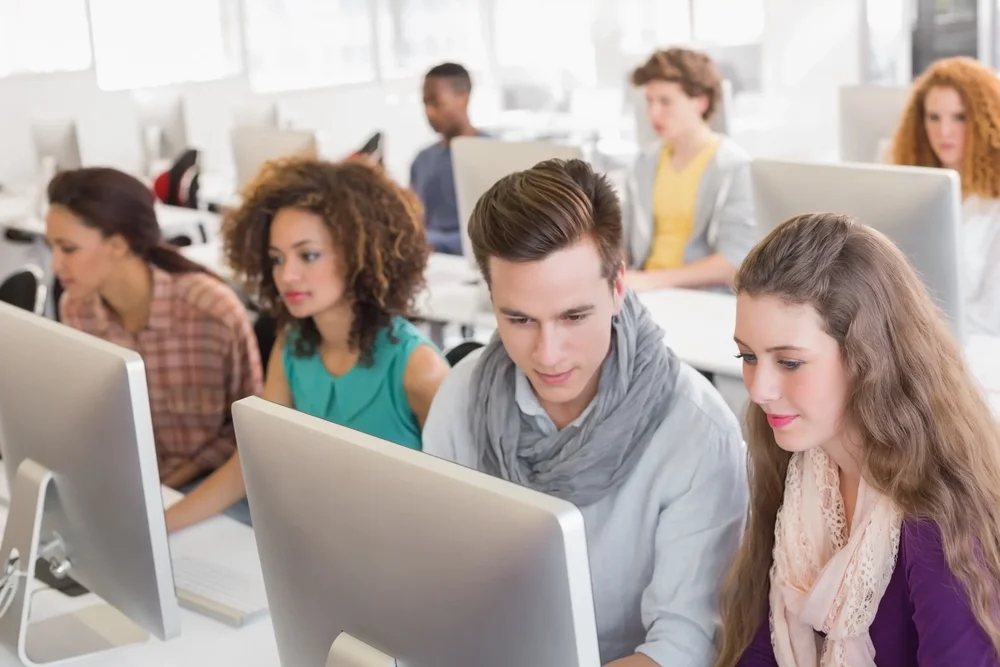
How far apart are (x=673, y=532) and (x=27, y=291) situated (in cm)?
188

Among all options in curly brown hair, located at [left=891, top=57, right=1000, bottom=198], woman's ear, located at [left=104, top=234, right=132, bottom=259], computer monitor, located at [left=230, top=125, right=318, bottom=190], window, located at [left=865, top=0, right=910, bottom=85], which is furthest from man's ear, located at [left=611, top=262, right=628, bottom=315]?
window, located at [left=865, top=0, right=910, bottom=85]

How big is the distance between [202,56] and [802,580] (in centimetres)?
637

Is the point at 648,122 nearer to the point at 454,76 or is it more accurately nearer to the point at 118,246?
the point at 454,76

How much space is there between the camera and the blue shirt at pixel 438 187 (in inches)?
168

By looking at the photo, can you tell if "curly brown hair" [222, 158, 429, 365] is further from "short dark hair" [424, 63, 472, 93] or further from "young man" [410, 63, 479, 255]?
"short dark hair" [424, 63, 472, 93]

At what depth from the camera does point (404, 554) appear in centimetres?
93

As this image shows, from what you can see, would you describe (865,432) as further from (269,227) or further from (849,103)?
(849,103)

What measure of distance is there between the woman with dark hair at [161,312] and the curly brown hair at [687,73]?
1.64 meters

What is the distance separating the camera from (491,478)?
0.86m

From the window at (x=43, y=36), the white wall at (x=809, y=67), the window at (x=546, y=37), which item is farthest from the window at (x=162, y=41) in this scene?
the white wall at (x=809, y=67)

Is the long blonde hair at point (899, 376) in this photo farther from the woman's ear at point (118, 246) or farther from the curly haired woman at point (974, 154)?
the curly haired woman at point (974, 154)

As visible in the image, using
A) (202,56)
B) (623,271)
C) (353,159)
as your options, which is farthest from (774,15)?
(623,271)

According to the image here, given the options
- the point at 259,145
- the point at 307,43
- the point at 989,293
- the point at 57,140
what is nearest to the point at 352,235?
the point at 989,293

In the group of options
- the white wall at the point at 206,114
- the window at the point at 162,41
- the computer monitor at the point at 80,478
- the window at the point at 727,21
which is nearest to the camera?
the computer monitor at the point at 80,478
